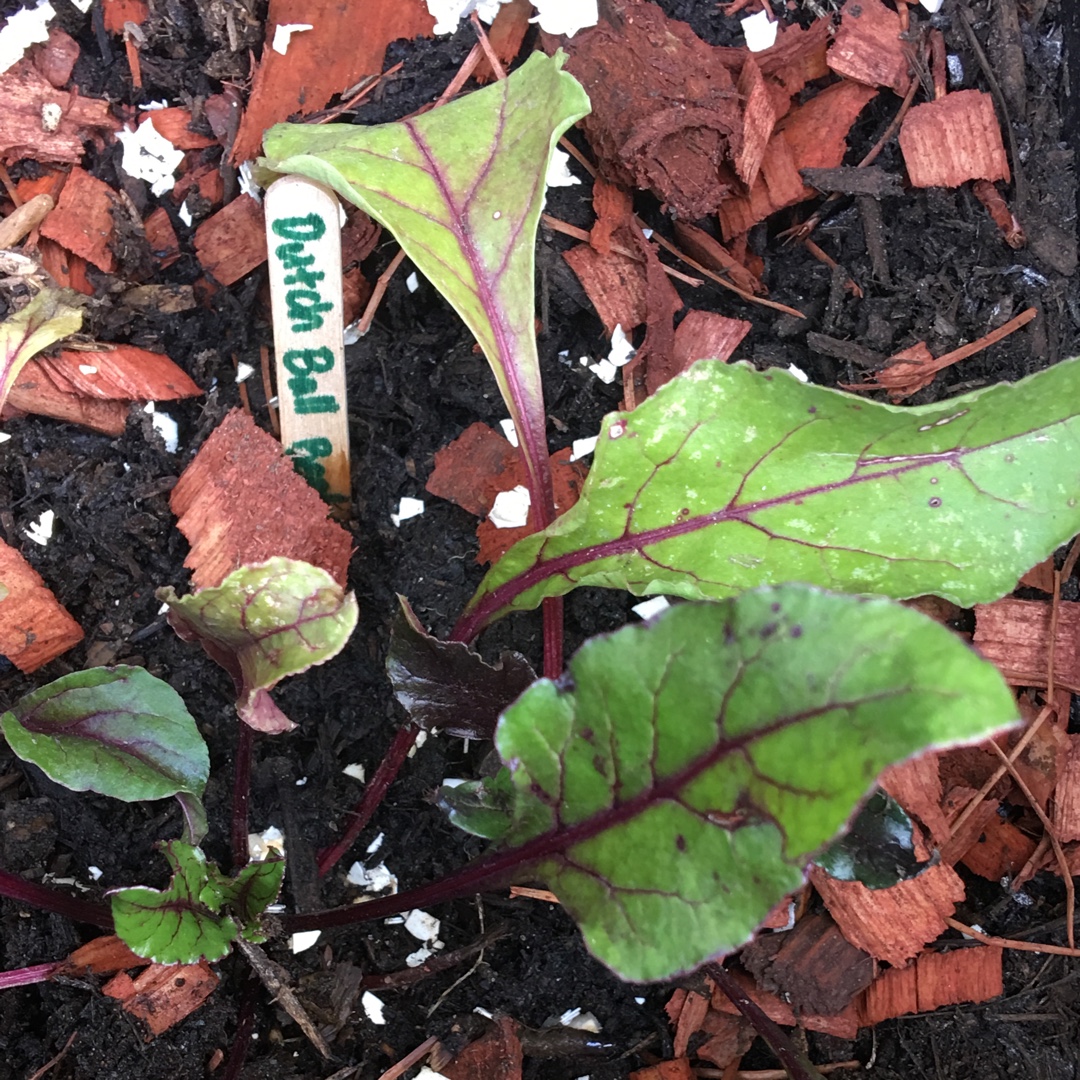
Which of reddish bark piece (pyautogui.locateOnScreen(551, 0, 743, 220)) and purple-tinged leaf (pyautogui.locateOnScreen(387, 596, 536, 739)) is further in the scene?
reddish bark piece (pyautogui.locateOnScreen(551, 0, 743, 220))

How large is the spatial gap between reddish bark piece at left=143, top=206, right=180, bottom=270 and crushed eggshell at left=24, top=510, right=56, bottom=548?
0.38 meters

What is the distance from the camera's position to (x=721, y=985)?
108 centimetres

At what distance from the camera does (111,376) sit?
123 cm

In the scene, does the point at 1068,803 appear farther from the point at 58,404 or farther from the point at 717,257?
the point at 58,404

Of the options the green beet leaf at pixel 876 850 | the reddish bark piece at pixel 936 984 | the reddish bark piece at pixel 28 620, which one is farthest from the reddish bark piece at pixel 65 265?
the reddish bark piece at pixel 936 984

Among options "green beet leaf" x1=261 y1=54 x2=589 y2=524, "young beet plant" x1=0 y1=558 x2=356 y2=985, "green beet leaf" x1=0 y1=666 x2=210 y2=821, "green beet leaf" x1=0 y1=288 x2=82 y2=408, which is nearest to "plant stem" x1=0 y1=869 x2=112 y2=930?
"young beet plant" x1=0 y1=558 x2=356 y2=985

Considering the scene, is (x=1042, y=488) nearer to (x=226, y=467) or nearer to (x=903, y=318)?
(x=903, y=318)

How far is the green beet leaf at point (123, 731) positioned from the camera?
3.28 feet

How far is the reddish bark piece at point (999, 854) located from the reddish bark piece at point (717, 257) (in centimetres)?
76

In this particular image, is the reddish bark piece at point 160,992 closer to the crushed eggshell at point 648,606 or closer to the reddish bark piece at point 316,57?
the crushed eggshell at point 648,606

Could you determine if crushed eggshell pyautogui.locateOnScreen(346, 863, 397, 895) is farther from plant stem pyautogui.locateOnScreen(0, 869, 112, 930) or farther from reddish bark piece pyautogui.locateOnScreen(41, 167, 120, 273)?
reddish bark piece pyautogui.locateOnScreen(41, 167, 120, 273)

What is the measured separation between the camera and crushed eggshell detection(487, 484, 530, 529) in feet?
4.05

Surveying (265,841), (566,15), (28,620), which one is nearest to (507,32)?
(566,15)

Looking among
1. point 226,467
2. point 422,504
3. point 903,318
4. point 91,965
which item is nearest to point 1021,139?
point 903,318
